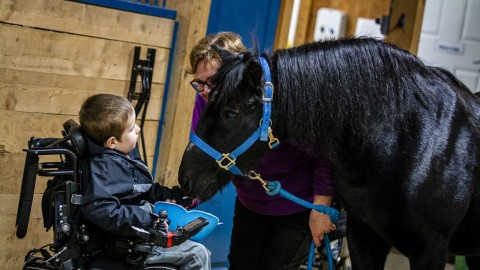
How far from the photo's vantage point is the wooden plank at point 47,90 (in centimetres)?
273

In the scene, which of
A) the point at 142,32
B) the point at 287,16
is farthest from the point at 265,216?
the point at 287,16

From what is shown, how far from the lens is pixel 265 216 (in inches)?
94.5

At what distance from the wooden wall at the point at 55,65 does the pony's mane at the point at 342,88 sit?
1106mm

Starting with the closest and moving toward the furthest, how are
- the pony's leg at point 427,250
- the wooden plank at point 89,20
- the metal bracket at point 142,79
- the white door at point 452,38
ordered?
the pony's leg at point 427,250, the wooden plank at point 89,20, the metal bracket at point 142,79, the white door at point 452,38

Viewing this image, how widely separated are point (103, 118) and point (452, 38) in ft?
12.6

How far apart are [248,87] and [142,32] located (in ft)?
3.85

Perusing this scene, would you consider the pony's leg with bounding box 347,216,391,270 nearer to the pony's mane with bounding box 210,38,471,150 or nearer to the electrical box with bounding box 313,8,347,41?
Result: the pony's mane with bounding box 210,38,471,150

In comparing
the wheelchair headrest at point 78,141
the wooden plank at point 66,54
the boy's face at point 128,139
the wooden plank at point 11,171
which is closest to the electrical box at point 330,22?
the wooden plank at point 66,54

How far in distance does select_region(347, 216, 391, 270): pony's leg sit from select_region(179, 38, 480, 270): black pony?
4.2 inches

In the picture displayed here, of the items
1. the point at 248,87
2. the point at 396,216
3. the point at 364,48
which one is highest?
the point at 364,48

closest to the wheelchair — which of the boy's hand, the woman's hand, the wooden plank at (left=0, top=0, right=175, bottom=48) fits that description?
the boy's hand

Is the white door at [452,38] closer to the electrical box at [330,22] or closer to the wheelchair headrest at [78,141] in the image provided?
the electrical box at [330,22]

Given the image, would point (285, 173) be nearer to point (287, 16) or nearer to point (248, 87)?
point (248, 87)

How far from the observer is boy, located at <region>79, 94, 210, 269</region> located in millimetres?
2162
